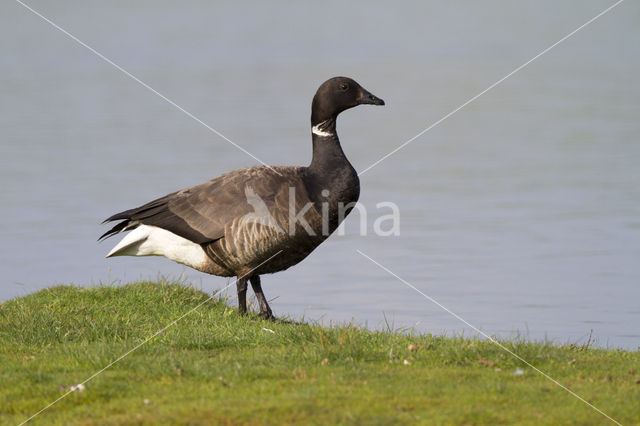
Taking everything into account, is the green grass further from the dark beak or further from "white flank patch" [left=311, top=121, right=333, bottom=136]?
the dark beak

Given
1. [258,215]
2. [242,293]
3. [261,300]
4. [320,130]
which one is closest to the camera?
[258,215]

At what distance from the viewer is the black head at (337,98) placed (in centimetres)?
1166

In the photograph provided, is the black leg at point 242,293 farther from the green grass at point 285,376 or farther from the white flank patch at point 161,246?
the green grass at point 285,376

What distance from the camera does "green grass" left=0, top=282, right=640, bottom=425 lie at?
651cm

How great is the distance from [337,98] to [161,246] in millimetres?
2954

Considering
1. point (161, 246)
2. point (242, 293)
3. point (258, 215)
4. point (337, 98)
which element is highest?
point (337, 98)

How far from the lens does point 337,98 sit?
11.7m

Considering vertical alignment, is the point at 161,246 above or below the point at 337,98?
below

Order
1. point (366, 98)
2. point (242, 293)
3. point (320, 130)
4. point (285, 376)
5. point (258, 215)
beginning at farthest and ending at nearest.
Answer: point (366, 98) → point (320, 130) → point (242, 293) → point (258, 215) → point (285, 376)

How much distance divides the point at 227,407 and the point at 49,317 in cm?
411

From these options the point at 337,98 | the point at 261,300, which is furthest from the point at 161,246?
the point at 337,98

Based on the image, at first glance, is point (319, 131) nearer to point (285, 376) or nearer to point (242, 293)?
point (242, 293)

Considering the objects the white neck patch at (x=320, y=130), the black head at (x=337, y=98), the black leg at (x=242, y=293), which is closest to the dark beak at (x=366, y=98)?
the black head at (x=337, y=98)

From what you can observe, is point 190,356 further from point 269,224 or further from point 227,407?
point 269,224
